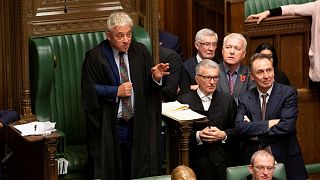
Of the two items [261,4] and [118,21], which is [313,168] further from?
[118,21]

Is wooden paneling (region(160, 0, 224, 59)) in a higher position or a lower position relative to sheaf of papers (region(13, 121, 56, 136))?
higher

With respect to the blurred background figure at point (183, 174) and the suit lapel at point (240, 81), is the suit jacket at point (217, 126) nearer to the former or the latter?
the suit lapel at point (240, 81)

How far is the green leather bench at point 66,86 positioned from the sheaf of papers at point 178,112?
43 centimetres

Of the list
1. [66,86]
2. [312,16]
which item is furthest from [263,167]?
[312,16]

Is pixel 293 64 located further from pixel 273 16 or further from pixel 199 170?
pixel 199 170

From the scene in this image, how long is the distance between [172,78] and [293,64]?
46.1 inches

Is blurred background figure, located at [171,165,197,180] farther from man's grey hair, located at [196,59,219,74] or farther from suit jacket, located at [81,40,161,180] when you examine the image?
man's grey hair, located at [196,59,219,74]

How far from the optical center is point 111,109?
607 cm

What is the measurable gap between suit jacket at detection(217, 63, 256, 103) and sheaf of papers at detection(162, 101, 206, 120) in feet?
1.01

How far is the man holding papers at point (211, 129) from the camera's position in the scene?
20.4ft

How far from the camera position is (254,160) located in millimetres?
5578

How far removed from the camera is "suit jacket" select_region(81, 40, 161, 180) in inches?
239

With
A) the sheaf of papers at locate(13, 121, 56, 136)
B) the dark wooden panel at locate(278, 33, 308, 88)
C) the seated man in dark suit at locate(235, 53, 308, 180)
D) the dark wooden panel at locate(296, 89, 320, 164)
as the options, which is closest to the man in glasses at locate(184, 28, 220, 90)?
the seated man in dark suit at locate(235, 53, 308, 180)

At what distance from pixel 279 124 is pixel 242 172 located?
616mm
